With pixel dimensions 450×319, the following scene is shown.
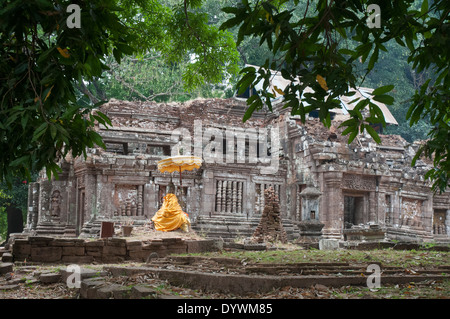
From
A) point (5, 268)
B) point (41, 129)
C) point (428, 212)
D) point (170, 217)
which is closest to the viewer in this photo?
point (41, 129)

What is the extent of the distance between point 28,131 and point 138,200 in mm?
12873

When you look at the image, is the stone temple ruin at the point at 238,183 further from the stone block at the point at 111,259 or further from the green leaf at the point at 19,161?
the green leaf at the point at 19,161

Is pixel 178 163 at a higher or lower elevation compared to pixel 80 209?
higher

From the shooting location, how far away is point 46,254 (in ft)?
36.0

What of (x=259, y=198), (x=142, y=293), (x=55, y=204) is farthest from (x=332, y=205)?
(x=142, y=293)

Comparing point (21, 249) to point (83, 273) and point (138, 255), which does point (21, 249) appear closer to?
point (138, 255)

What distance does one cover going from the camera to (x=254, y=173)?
1806cm

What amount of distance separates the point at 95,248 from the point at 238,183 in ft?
24.1

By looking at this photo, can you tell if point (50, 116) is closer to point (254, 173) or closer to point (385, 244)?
point (385, 244)

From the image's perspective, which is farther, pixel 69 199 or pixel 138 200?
pixel 69 199

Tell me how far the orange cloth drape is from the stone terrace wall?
8.30 feet

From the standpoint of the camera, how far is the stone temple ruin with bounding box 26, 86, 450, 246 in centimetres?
1648

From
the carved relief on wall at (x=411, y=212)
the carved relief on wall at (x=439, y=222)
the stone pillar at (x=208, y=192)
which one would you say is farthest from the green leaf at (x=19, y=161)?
the carved relief on wall at (x=439, y=222)
